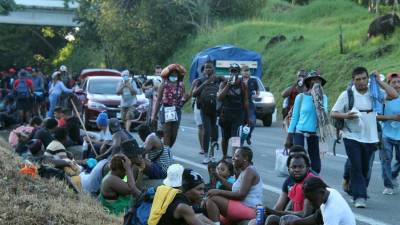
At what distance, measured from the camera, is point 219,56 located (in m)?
32.9

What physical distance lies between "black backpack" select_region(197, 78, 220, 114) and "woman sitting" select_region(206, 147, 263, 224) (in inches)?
203

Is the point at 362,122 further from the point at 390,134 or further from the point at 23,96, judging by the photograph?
the point at 23,96

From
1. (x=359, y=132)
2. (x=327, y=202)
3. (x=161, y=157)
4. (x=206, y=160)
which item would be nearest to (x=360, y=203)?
(x=359, y=132)

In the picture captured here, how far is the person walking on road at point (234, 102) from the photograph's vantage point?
13.8 metres

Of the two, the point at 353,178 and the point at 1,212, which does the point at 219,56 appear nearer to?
the point at 353,178

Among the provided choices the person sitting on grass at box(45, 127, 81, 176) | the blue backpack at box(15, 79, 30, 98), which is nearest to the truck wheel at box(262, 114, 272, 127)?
the blue backpack at box(15, 79, 30, 98)

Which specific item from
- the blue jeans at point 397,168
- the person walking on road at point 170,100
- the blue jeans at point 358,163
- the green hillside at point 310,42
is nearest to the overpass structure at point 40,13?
the green hillside at point 310,42

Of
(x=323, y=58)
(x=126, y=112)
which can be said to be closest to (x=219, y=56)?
(x=323, y=58)

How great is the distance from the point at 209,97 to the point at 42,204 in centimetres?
645

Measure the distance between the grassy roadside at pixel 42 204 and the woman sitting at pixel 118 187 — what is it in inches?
8.0

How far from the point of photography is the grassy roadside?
802 centimetres

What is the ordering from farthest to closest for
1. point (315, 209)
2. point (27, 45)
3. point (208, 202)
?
1. point (27, 45)
2. point (208, 202)
3. point (315, 209)

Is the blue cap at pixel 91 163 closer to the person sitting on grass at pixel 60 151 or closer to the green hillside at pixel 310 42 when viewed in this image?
the person sitting on grass at pixel 60 151

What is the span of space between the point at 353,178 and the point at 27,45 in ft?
219
